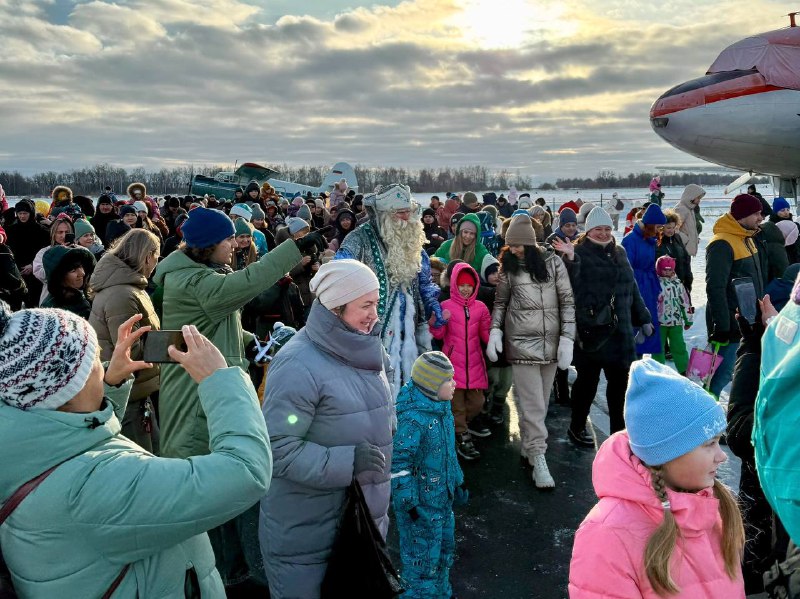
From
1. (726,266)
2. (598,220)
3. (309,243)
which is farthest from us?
(726,266)

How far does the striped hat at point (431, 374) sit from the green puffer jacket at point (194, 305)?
87 cm

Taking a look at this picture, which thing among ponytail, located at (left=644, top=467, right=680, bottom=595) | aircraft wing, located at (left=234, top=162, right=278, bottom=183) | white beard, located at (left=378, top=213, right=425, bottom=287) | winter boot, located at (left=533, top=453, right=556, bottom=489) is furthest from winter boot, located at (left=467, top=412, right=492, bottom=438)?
aircraft wing, located at (left=234, top=162, right=278, bottom=183)

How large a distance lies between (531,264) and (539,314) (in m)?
0.39

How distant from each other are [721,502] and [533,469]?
275 cm

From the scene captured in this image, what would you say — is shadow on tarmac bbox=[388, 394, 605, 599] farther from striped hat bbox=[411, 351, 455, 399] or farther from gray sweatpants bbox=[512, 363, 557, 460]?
striped hat bbox=[411, 351, 455, 399]

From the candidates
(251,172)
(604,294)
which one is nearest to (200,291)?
(604,294)

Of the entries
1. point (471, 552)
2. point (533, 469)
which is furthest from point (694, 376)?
point (471, 552)

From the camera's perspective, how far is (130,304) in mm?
3303

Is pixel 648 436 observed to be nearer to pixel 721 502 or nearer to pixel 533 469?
pixel 721 502

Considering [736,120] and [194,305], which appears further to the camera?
[736,120]

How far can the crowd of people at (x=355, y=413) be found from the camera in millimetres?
1225

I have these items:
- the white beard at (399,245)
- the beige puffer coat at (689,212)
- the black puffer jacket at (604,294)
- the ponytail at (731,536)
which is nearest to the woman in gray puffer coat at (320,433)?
the ponytail at (731,536)

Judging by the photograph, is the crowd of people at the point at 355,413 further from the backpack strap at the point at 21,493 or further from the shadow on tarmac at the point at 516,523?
the shadow on tarmac at the point at 516,523

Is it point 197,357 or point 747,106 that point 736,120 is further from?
point 197,357
